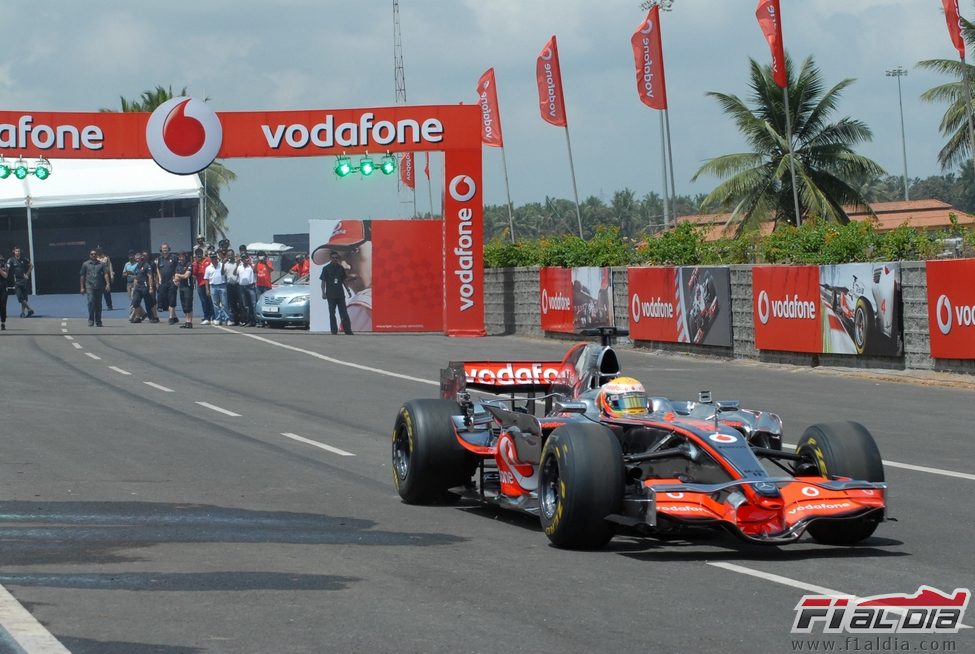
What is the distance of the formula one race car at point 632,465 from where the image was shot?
780 cm

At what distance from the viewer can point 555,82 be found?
130 feet

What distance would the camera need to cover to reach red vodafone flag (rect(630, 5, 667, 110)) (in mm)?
34438

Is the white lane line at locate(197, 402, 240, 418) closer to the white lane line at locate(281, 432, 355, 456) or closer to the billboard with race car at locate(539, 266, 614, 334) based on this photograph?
the white lane line at locate(281, 432, 355, 456)

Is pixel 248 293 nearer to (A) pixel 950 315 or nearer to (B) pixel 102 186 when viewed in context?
(B) pixel 102 186

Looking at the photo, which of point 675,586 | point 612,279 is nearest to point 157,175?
point 612,279

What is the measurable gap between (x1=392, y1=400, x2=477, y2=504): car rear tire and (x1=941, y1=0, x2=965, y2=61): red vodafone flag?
67.3ft

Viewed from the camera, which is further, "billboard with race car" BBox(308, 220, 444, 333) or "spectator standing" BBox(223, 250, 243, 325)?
"spectator standing" BBox(223, 250, 243, 325)

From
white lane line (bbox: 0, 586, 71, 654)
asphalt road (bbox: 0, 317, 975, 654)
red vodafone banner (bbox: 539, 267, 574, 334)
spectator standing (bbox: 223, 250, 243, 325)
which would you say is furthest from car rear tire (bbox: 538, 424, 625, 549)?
spectator standing (bbox: 223, 250, 243, 325)

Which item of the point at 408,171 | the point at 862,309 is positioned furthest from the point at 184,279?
the point at 862,309

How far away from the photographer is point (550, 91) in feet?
131

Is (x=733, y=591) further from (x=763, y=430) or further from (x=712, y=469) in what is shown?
(x=763, y=430)

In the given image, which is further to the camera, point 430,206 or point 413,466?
point 430,206

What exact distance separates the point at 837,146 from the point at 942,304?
29.1m

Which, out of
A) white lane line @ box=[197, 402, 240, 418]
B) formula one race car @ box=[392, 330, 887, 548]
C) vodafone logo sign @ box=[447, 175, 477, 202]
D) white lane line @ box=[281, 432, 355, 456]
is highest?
vodafone logo sign @ box=[447, 175, 477, 202]
